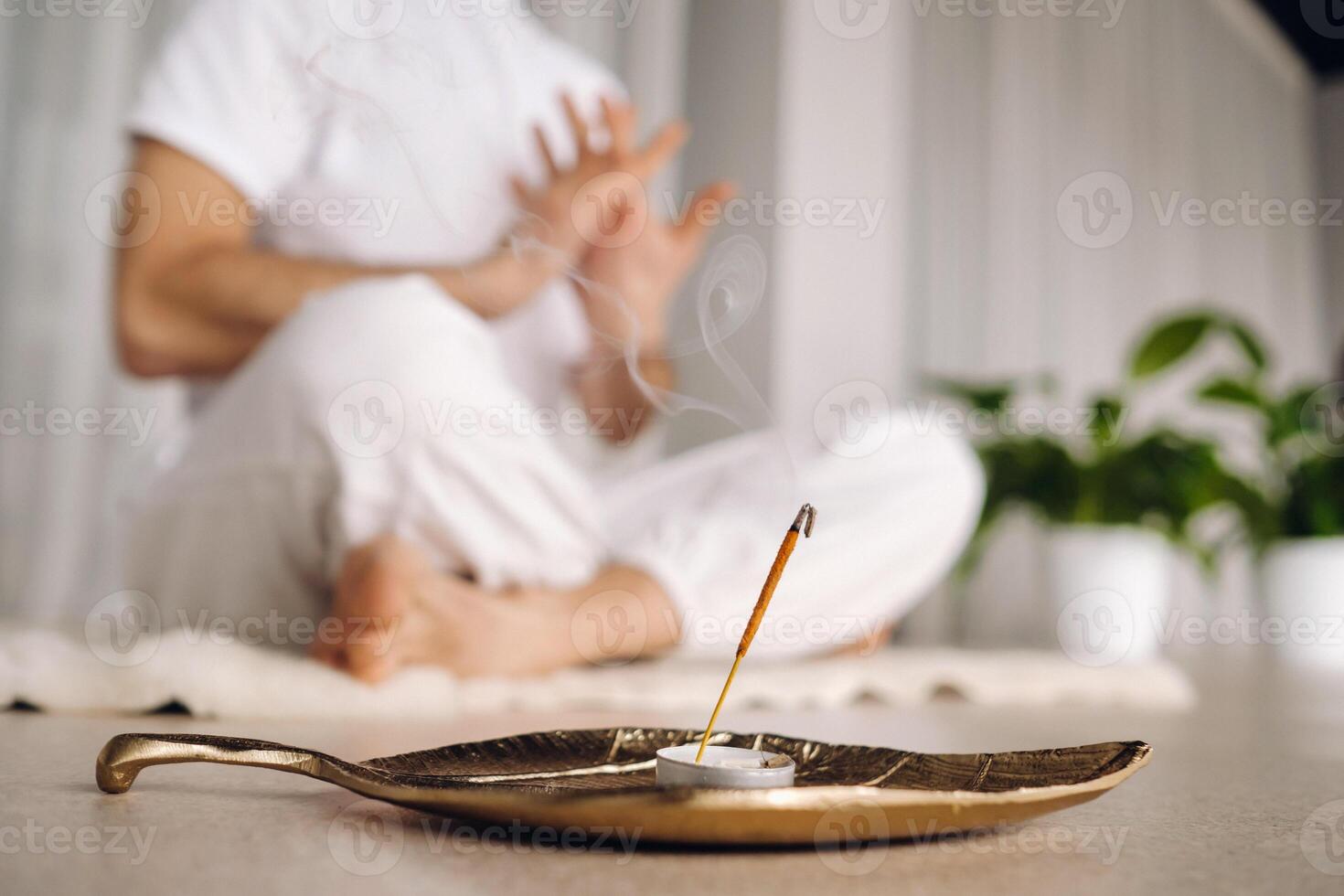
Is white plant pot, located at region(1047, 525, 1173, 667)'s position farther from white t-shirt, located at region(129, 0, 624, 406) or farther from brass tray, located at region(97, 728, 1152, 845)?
brass tray, located at region(97, 728, 1152, 845)

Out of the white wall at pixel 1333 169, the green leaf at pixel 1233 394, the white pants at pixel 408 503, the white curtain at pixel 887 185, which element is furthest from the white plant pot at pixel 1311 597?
the white wall at pixel 1333 169

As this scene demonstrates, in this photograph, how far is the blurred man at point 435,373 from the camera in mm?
750

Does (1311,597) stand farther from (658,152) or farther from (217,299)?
(217,299)

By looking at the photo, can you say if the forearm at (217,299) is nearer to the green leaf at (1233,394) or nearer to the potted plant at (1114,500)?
the potted plant at (1114,500)

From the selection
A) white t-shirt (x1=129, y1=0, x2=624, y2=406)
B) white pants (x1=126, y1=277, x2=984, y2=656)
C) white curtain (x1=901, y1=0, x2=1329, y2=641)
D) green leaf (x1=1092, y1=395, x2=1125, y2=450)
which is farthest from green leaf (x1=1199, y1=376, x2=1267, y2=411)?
white t-shirt (x1=129, y1=0, x2=624, y2=406)

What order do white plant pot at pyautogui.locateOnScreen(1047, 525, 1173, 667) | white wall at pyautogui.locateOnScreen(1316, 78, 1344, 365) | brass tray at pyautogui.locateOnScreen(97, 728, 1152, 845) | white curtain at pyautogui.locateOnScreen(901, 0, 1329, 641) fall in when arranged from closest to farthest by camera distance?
1. brass tray at pyautogui.locateOnScreen(97, 728, 1152, 845)
2. white plant pot at pyautogui.locateOnScreen(1047, 525, 1173, 667)
3. white curtain at pyautogui.locateOnScreen(901, 0, 1329, 641)
4. white wall at pyautogui.locateOnScreen(1316, 78, 1344, 365)

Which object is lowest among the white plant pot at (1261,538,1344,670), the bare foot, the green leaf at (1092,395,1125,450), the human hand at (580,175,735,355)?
the white plant pot at (1261,538,1344,670)

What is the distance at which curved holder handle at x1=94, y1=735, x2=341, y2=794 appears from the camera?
32 cm

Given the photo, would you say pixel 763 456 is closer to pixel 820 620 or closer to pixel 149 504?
pixel 820 620

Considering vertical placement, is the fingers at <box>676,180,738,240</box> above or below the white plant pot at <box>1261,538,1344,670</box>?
above

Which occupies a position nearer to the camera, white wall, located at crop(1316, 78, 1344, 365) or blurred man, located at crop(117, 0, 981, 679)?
blurred man, located at crop(117, 0, 981, 679)

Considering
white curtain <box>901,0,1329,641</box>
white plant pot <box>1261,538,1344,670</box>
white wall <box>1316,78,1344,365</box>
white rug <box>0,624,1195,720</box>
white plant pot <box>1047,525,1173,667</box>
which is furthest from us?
white wall <box>1316,78,1344,365</box>

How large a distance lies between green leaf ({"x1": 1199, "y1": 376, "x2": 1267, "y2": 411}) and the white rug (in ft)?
3.06

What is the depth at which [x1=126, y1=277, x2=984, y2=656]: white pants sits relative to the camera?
2.45 feet
